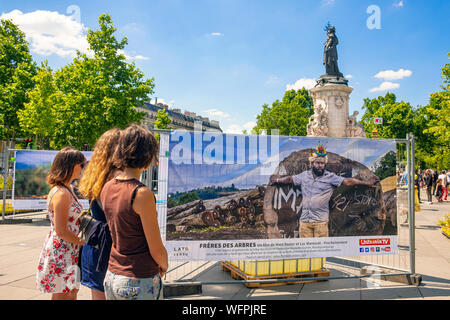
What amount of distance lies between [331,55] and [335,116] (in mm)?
4431

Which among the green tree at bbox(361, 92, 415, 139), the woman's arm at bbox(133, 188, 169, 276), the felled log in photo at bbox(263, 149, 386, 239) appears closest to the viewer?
the woman's arm at bbox(133, 188, 169, 276)

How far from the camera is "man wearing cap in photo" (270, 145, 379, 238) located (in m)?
4.78

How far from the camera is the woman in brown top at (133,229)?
1.93 meters

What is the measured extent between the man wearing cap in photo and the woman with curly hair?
2.88 m

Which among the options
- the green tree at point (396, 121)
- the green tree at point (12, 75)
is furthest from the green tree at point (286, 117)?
the green tree at point (12, 75)

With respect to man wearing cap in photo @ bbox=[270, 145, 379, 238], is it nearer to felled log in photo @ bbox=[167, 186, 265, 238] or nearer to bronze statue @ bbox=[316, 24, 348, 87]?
felled log in photo @ bbox=[167, 186, 265, 238]

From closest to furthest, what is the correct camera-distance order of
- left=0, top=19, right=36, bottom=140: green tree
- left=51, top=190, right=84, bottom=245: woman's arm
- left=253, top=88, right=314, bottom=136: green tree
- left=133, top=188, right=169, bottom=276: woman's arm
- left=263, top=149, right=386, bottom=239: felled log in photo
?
1. left=133, top=188, right=169, bottom=276: woman's arm
2. left=51, top=190, right=84, bottom=245: woman's arm
3. left=263, top=149, right=386, bottom=239: felled log in photo
4. left=0, top=19, right=36, bottom=140: green tree
5. left=253, top=88, right=314, bottom=136: green tree

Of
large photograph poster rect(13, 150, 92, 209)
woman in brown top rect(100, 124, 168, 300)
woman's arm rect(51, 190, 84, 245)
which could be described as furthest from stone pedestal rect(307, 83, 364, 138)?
woman in brown top rect(100, 124, 168, 300)

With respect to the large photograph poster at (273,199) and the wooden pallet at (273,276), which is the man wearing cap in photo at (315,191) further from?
the wooden pallet at (273,276)

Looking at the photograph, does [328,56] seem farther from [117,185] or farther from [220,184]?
[117,185]

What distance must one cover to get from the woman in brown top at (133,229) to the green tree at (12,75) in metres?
29.3

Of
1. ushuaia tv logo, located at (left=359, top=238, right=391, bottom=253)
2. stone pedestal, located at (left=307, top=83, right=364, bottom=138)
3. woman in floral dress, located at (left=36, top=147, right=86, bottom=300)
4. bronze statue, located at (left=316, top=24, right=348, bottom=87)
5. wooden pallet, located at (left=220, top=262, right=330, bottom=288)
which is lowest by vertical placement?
wooden pallet, located at (left=220, top=262, right=330, bottom=288)

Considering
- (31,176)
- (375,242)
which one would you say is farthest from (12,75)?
(375,242)

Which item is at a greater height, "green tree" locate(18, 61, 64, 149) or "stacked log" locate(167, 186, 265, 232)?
"green tree" locate(18, 61, 64, 149)
